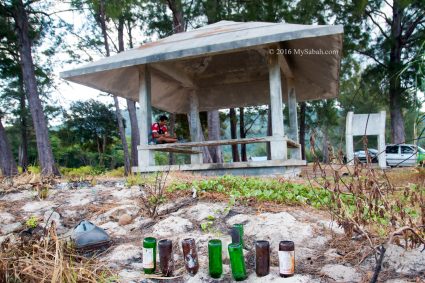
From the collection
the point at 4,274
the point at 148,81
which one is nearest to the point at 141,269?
the point at 4,274

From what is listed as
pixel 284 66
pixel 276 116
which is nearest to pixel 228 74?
pixel 284 66

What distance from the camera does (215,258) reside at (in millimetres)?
→ 2283

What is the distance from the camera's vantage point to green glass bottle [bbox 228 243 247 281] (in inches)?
87.0

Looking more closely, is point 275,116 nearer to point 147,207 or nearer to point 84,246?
point 147,207

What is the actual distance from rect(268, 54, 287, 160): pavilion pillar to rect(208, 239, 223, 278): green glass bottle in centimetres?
391

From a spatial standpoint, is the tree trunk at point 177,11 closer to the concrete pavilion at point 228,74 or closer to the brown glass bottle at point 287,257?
the concrete pavilion at point 228,74

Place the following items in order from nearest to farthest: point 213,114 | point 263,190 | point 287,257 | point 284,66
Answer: point 287,257 → point 263,190 → point 284,66 → point 213,114

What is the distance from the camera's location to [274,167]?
20.0 feet

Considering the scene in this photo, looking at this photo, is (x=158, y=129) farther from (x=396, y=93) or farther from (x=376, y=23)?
(x=376, y=23)

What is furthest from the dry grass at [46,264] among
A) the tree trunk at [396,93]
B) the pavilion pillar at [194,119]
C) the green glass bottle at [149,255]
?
the tree trunk at [396,93]

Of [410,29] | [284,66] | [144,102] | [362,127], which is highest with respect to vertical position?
[410,29]

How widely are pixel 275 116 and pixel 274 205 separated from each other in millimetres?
3078

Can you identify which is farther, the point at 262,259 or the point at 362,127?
the point at 362,127

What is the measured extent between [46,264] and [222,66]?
7464 millimetres
